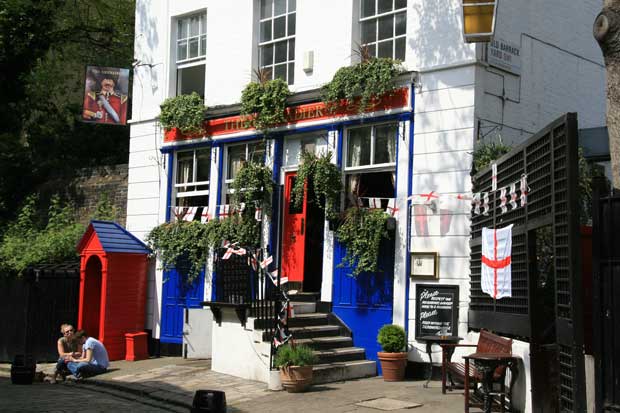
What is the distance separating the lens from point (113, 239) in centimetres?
1719

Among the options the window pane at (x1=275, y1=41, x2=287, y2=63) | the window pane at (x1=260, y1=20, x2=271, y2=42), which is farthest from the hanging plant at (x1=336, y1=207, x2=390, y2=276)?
the window pane at (x1=260, y1=20, x2=271, y2=42)

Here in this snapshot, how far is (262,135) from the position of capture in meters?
15.7

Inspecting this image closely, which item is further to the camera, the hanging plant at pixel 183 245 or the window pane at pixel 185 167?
the window pane at pixel 185 167

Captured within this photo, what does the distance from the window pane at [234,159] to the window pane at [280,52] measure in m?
1.84

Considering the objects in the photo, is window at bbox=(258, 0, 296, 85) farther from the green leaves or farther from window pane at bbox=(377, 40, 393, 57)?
the green leaves

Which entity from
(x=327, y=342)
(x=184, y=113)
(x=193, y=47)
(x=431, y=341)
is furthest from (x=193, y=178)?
(x=431, y=341)

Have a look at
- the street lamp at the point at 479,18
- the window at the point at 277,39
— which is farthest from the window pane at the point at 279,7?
the street lamp at the point at 479,18

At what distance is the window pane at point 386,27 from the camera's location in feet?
46.1

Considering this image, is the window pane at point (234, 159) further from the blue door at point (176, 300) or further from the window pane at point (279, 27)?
the window pane at point (279, 27)

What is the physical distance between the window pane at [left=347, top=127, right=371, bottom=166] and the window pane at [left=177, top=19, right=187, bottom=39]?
557 centimetres

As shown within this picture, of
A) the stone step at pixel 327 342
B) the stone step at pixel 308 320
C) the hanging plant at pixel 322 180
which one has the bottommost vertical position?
the stone step at pixel 327 342

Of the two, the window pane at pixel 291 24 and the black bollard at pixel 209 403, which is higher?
the window pane at pixel 291 24

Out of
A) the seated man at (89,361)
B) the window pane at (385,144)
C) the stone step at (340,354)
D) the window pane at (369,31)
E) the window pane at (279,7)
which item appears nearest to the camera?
the stone step at (340,354)

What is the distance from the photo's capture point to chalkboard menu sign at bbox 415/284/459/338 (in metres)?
12.4
